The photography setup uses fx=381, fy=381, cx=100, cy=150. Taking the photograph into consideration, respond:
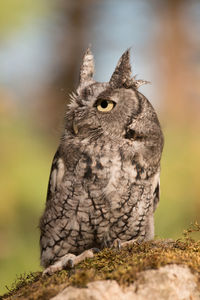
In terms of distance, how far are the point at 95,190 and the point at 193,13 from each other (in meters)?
3.77

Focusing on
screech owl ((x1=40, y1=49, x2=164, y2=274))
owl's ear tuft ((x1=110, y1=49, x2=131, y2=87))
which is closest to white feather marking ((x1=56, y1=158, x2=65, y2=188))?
screech owl ((x1=40, y1=49, x2=164, y2=274))

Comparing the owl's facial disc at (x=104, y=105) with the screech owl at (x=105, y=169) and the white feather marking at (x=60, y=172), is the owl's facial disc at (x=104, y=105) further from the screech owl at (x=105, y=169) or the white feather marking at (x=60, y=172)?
the white feather marking at (x=60, y=172)

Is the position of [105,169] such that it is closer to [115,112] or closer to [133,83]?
[115,112]

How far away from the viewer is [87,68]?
1.86 metres

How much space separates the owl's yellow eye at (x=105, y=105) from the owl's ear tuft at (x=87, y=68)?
7.9 inches

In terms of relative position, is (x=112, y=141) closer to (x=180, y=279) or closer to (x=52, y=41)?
(x=180, y=279)

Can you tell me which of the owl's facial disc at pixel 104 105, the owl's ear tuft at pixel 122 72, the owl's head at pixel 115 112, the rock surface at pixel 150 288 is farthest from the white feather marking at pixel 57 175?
the rock surface at pixel 150 288

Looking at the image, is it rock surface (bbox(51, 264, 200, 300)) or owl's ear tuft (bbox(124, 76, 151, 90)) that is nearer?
rock surface (bbox(51, 264, 200, 300))

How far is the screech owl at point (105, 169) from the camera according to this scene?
5.39 feet

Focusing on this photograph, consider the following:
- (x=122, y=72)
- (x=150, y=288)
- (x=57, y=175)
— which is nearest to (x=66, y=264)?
(x=150, y=288)

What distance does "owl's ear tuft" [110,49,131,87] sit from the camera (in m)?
1.70

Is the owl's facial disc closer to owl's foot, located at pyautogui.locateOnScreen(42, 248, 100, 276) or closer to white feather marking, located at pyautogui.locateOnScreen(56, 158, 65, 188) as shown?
white feather marking, located at pyautogui.locateOnScreen(56, 158, 65, 188)

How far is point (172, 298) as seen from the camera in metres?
1.05

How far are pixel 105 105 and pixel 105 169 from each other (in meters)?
0.28
